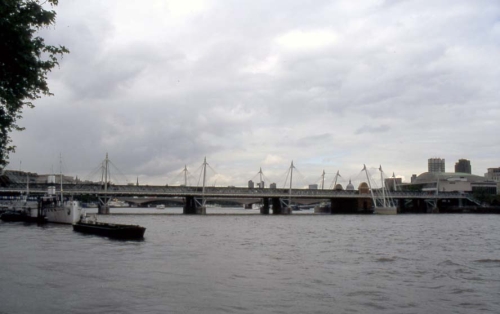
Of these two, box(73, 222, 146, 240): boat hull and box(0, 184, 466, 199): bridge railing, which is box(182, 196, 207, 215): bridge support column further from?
box(73, 222, 146, 240): boat hull

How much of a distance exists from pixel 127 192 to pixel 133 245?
104097 mm

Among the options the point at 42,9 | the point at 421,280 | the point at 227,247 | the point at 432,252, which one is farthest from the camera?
the point at 227,247

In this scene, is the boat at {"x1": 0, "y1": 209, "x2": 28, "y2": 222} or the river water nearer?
the river water

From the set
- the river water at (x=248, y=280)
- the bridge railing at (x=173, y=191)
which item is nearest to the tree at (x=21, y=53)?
the river water at (x=248, y=280)

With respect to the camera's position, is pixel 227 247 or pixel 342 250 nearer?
pixel 342 250

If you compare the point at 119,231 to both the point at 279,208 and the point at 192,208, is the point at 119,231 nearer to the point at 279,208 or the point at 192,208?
the point at 192,208

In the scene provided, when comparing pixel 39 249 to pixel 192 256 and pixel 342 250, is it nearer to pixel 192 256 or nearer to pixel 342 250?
pixel 192 256

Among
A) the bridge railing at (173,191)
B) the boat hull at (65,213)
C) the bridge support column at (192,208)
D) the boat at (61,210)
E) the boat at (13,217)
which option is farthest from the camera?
the bridge support column at (192,208)

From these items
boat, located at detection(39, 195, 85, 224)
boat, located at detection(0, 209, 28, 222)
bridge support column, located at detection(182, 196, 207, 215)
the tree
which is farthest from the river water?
bridge support column, located at detection(182, 196, 207, 215)

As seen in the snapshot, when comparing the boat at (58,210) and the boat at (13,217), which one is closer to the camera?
the boat at (58,210)

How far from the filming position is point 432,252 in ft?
153

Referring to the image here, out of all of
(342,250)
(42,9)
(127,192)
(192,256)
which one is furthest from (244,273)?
(127,192)

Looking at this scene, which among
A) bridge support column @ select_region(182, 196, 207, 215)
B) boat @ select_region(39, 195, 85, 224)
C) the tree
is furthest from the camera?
bridge support column @ select_region(182, 196, 207, 215)

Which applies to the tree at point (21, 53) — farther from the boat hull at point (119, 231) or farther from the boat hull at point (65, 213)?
the boat hull at point (65, 213)
